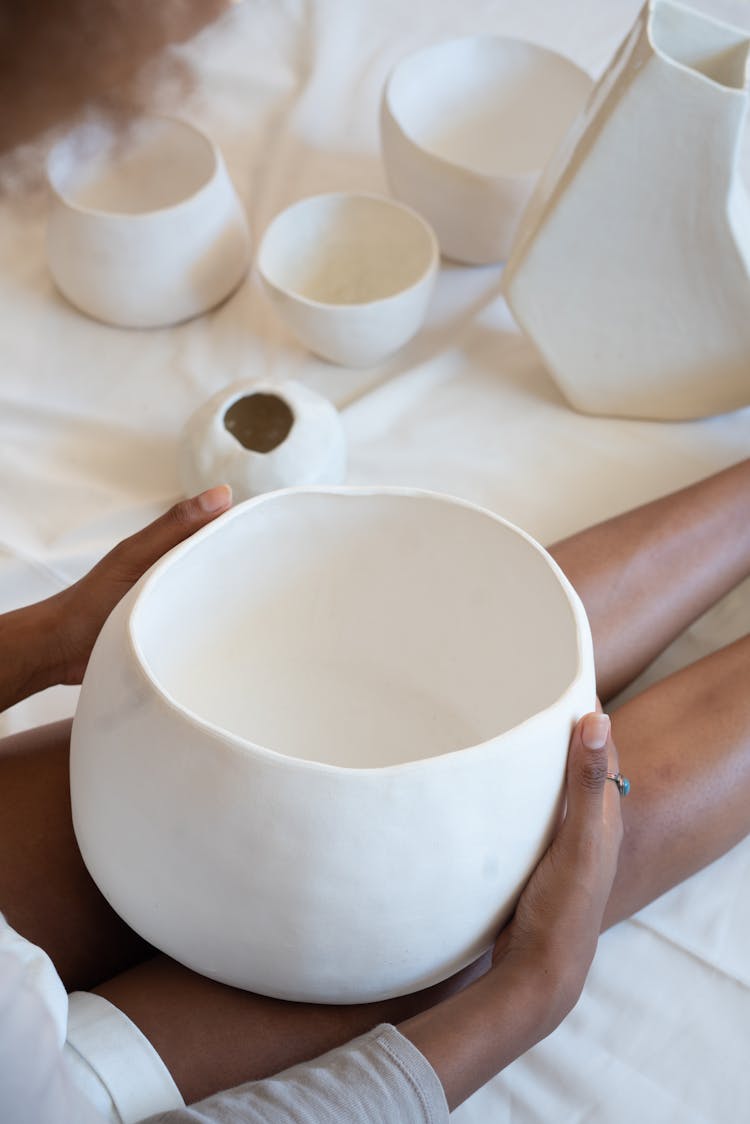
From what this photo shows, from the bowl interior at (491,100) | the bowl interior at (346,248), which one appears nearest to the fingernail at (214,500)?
the bowl interior at (346,248)

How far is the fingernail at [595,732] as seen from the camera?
1.71ft

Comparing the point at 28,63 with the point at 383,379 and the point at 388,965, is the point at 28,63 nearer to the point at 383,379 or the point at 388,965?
the point at 388,965

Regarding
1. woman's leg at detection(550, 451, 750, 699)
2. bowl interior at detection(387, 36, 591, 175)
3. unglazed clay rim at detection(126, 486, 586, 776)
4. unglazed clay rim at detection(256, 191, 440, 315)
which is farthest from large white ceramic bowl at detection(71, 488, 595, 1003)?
bowl interior at detection(387, 36, 591, 175)

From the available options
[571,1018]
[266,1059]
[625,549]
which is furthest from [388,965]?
[625,549]

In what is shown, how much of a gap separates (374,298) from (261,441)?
9.8 inches

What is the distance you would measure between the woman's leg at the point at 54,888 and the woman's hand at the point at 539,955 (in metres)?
0.17

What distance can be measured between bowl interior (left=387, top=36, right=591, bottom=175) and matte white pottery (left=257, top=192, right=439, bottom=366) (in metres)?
0.14

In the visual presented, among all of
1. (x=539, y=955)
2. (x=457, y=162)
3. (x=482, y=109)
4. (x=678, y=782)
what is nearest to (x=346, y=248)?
(x=457, y=162)

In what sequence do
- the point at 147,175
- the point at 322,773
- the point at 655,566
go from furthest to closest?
the point at 147,175
the point at 655,566
the point at 322,773

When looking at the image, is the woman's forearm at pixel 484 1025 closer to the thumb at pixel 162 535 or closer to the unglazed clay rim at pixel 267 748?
the unglazed clay rim at pixel 267 748

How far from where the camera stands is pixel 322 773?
0.47 metres

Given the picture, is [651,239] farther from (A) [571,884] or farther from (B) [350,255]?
(A) [571,884]

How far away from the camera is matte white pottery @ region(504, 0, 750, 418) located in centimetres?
84

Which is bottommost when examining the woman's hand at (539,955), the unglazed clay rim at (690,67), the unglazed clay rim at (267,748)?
the woman's hand at (539,955)
